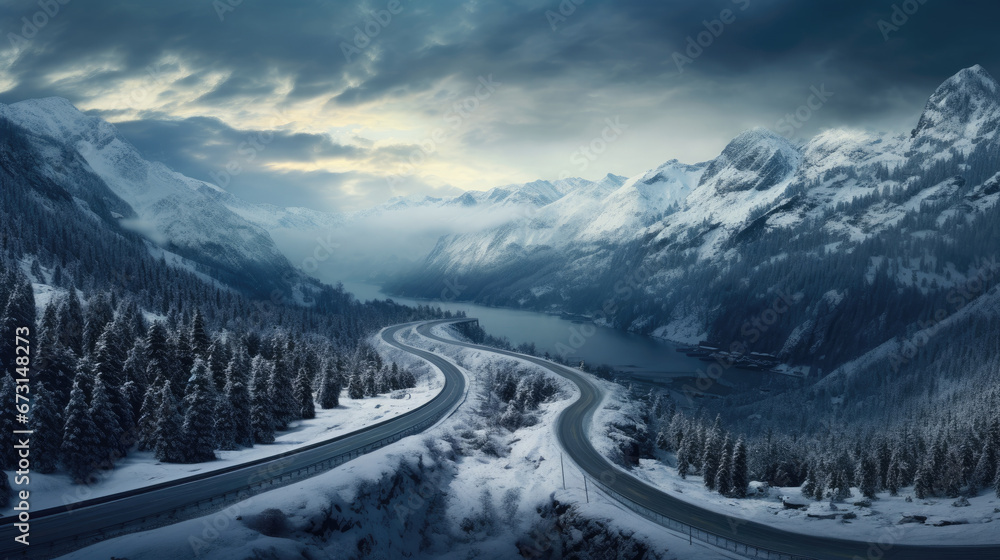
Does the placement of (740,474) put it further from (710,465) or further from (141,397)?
(141,397)

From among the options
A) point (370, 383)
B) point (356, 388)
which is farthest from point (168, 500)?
point (370, 383)

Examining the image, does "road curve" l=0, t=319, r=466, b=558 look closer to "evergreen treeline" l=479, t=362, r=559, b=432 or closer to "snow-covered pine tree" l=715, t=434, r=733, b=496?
"evergreen treeline" l=479, t=362, r=559, b=432

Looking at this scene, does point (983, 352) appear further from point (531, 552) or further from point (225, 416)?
point (225, 416)

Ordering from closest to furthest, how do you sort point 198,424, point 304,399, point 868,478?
point 198,424 < point 868,478 < point 304,399

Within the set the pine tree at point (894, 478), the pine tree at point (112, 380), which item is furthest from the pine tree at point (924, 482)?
the pine tree at point (112, 380)

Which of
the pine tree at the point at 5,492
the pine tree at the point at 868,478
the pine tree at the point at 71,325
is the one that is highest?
the pine tree at the point at 71,325

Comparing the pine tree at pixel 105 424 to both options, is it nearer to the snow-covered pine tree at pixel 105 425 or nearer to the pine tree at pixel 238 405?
the snow-covered pine tree at pixel 105 425

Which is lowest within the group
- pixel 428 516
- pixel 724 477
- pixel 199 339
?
pixel 428 516
